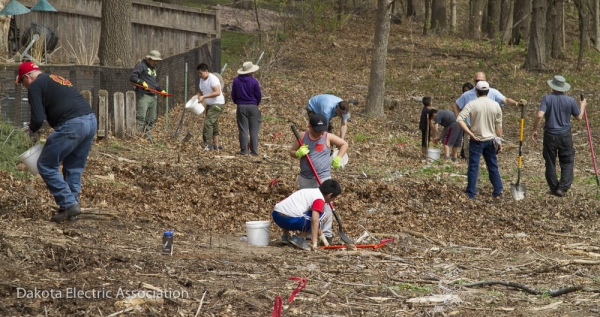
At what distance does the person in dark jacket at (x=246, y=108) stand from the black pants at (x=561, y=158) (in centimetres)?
509

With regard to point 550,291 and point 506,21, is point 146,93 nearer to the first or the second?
point 550,291

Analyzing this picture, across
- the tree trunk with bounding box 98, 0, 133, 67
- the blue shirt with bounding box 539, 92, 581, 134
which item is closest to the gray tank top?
the blue shirt with bounding box 539, 92, 581, 134

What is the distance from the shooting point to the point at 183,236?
28.9 feet

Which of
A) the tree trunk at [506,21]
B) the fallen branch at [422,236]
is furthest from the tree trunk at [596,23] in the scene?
the fallen branch at [422,236]

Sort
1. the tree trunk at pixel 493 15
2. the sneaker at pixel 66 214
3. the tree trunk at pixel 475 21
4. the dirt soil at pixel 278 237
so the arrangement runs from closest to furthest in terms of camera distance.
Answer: the dirt soil at pixel 278 237
the sneaker at pixel 66 214
the tree trunk at pixel 493 15
the tree trunk at pixel 475 21

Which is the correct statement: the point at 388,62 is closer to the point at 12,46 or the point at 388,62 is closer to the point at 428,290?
the point at 12,46

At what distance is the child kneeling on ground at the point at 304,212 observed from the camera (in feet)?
28.0

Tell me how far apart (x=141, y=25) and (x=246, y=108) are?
8.97 metres

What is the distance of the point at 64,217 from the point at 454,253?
4.33m

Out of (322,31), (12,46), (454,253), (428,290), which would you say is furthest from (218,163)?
(322,31)

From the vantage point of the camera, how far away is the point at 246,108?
564 inches

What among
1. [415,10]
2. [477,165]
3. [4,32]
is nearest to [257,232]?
[477,165]

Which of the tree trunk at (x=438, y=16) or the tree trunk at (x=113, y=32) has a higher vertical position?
the tree trunk at (x=438, y=16)

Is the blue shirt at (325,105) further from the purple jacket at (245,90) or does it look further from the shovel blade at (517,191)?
the shovel blade at (517,191)
